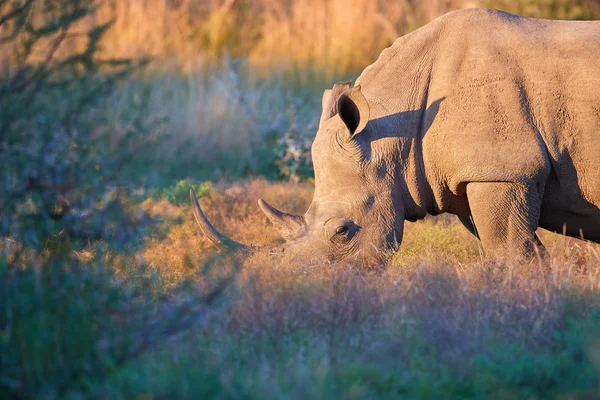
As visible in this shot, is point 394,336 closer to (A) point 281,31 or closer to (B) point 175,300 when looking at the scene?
(B) point 175,300

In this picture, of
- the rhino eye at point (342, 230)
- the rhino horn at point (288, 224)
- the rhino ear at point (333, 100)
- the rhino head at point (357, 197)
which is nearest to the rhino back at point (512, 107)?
the rhino head at point (357, 197)

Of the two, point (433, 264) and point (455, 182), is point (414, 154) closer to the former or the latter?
point (455, 182)

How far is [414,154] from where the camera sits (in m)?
6.36

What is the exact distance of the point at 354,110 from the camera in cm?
640

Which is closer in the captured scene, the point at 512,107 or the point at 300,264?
the point at 512,107

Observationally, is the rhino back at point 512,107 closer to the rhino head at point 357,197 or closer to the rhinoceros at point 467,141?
the rhinoceros at point 467,141

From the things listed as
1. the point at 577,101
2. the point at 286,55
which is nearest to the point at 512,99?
the point at 577,101

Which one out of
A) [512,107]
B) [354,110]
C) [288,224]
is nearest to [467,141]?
[512,107]

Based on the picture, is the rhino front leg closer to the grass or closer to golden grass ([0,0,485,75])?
the grass

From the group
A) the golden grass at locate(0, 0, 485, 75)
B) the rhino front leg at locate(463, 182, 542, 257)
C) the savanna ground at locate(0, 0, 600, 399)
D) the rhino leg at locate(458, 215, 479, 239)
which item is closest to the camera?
the savanna ground at locate(0, 0, 600, 399)

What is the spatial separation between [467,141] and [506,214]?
54cm

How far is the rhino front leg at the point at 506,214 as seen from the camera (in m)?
5.94

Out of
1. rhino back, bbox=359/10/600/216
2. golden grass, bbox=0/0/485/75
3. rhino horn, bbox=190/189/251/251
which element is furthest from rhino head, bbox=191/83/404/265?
golden grass, bbox=0/0/485/75

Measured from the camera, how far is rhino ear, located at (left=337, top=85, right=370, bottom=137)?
20.4 feet
